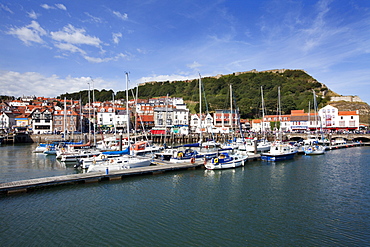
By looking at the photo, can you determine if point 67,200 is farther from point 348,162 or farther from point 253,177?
point 348,162

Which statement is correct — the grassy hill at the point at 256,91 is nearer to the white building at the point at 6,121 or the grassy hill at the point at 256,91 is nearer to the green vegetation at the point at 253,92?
the green vegetation at the point at 253,92

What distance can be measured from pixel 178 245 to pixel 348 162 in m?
31.6

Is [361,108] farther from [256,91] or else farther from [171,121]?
[171,121]

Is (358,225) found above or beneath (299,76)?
beneath

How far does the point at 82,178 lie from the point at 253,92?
114m

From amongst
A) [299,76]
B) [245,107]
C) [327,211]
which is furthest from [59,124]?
[299,76]

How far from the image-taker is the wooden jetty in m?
19.4

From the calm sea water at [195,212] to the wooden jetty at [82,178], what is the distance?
0.71 meters

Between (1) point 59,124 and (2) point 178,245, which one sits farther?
(1) point 59,124

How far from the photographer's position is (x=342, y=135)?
207ft

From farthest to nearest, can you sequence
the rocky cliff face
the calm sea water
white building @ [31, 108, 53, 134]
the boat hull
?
the rocky cliff face → white building @ [31, 108, 53, 134] → the boat hull → the calm sea water

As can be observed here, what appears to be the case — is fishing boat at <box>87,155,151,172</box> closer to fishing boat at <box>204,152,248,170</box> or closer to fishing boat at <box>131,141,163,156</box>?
fishing boat at <box>204,152,248,170</box>

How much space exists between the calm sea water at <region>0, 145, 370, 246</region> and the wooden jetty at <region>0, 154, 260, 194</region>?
714 millimetres

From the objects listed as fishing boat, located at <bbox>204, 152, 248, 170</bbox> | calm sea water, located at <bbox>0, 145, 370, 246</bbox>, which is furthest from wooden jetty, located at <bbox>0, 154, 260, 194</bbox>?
fishing boat, located at <bbox>204, 152, 248, 170</bbox>
